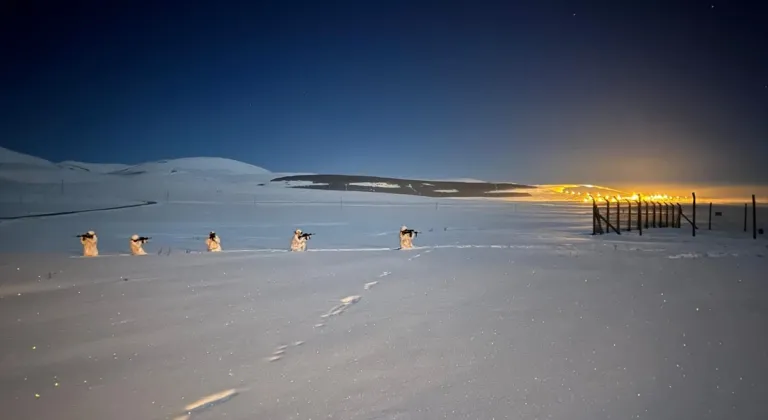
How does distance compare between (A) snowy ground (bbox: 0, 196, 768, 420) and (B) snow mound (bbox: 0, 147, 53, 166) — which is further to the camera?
(B) snow mound (bbox: 0, 147, 53, 166)

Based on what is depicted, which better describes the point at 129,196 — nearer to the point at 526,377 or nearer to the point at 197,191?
the point at 197,191

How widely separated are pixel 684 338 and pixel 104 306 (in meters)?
7.13

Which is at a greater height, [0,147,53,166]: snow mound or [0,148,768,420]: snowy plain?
[0,147,53,166]: snow mound

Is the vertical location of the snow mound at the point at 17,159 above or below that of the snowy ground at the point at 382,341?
above

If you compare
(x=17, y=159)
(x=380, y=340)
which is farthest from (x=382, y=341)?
(x=17, y=159)

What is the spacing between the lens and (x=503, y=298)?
7.70 meters

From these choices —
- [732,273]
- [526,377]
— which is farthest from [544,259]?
[526,377]

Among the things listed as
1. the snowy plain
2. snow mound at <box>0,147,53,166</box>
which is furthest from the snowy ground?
snow mound at <box>0,147,53,166</box>

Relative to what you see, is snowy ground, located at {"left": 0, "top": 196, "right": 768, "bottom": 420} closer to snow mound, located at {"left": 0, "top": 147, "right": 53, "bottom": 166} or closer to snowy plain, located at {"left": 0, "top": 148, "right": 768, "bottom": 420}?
snowy plain, located at {"left": 0, "top": 148, "right": 768, "bottom": 420}

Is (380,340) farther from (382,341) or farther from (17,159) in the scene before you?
(17,159)

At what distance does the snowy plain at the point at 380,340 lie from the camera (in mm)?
3877

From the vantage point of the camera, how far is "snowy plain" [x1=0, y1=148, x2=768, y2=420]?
3877 millimetres

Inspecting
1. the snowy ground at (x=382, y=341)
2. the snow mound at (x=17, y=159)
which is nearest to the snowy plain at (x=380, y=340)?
the snowy ground at (x=382, y=341)

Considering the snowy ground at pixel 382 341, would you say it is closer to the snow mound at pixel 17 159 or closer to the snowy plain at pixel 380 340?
the snowy plain at pixel 380 340
